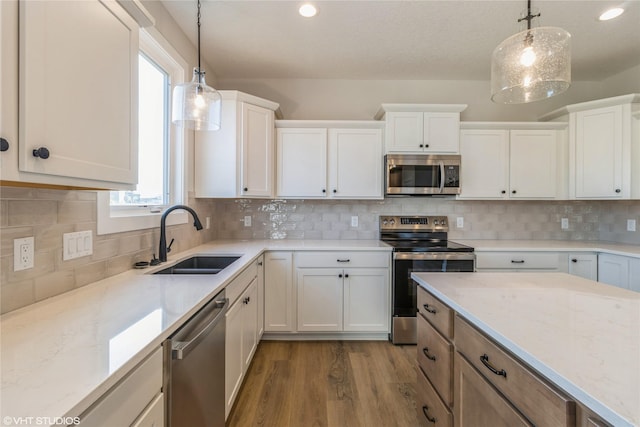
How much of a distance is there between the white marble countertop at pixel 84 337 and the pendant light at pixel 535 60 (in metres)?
1.77

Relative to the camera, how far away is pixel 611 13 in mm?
2115

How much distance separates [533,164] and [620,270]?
46.8 inches

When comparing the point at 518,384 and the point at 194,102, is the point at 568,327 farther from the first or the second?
the point at 194,102

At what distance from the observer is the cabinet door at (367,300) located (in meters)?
2.65

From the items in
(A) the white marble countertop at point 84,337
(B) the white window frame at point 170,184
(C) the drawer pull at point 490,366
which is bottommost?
(C) the drawer pull at point 490,366

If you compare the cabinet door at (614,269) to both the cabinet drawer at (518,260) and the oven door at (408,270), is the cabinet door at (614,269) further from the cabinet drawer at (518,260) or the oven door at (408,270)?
the oven door at (408,270)

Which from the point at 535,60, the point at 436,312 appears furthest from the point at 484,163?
the point at 436,312

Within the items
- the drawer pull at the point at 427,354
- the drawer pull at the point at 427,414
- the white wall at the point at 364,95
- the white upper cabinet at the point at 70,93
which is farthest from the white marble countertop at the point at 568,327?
the white wall at the point at 364,95

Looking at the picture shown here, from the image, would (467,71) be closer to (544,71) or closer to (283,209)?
(544,71)

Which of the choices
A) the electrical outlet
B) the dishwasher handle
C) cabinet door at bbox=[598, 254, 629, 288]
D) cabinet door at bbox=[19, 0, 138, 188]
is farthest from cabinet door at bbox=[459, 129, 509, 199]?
the electrical outlet

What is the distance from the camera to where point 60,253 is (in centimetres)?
119

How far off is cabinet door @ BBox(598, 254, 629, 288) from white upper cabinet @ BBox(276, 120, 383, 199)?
6.91 feet

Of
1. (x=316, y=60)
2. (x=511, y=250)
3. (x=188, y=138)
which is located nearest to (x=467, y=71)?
(x=316, y=60)

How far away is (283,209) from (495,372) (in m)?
2.54
